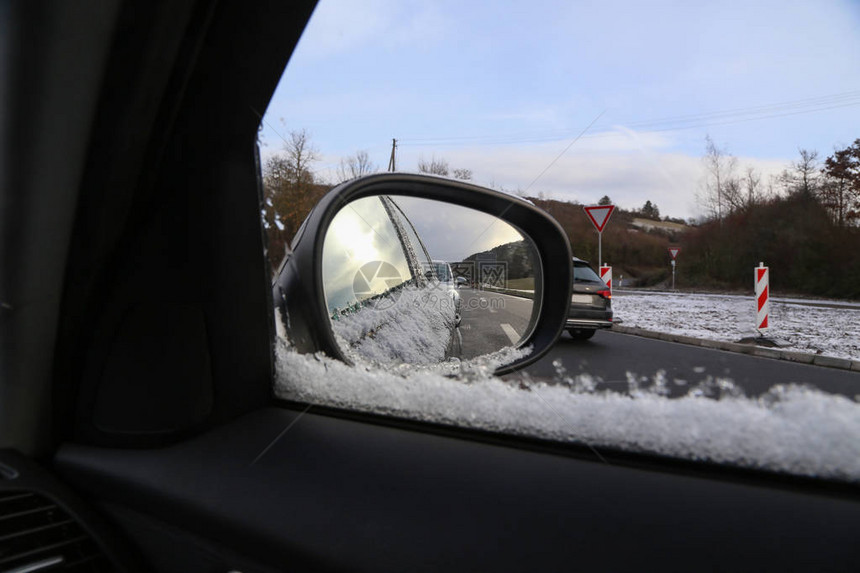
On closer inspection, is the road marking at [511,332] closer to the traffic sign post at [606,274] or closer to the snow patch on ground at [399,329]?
the snow patch on ground at [399,329]

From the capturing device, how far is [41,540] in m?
1.21

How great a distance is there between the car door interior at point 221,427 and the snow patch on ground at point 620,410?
4 centimetres

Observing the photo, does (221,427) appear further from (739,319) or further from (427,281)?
(739,319)

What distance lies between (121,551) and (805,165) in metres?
2.10

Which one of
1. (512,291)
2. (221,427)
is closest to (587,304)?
(512,291)

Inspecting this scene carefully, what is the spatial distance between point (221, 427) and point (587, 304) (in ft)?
5.10

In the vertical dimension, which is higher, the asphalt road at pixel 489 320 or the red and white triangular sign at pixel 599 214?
the red and white triangular sign at pixel 599 214

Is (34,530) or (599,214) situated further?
(599,214)

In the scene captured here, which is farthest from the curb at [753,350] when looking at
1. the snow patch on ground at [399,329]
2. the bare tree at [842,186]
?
the snow patch on ground at [399,329]

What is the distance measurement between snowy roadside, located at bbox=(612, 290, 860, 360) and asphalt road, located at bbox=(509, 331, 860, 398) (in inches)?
3.6

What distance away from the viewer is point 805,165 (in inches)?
51.9

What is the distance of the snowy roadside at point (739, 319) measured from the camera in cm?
148

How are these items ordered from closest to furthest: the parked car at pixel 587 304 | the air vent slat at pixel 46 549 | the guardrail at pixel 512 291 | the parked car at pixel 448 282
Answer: the air vent slat at pixel 46 549 → the guardrail at pixel 512 291 → the parked car at pixel 448 282 → the parked car at pixel 587 304

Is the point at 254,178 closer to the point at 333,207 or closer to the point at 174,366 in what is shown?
the point at 333,207
